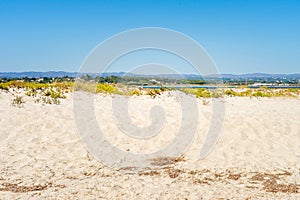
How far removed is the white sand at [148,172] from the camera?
208 inches

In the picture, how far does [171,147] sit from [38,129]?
10.4 ft

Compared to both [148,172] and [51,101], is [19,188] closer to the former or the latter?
[148,172]

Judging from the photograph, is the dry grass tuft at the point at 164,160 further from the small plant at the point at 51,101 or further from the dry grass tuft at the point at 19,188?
the small plant at the point at 51,101

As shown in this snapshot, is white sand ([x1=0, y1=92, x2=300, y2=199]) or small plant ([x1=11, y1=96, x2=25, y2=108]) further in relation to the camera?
small plant ([x1=11, y1=96, x2=25, y2=108])

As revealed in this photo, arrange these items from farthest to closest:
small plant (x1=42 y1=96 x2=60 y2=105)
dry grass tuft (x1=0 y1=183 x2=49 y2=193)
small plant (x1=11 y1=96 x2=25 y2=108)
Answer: small plant (x1=42 y1=96 x2=60 y2=105), small plant (x1=11 y1=96 x2=25 y2=108), dry grass tuft (x1=0 y1=183 x2=49 y2=193)

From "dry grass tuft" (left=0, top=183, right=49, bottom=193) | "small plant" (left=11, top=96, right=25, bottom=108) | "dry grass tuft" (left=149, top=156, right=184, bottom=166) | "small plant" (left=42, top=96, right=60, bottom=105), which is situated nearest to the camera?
"dry grass tuft" (left=0, top=183, right=49, bottom=193)

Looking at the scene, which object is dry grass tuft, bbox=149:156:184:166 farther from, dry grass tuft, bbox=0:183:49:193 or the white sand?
dry grass tuft, bbox=0:183:49:193

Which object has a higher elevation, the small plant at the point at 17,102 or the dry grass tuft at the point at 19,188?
the small plant at the point at 17,102

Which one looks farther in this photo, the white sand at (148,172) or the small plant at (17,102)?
the small plant at (17,102)

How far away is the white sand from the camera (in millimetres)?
5277

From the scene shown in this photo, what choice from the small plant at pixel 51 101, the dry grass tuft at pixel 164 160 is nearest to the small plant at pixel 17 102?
the small plant at pixel 51 101

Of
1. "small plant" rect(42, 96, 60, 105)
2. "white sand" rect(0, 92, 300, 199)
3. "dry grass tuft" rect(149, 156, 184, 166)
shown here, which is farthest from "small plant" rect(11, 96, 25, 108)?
"dry grass tuft" rect(149, 156, 184, 166)

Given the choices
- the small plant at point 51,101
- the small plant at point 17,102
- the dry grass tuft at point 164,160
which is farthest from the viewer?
the small plant at point 51,101

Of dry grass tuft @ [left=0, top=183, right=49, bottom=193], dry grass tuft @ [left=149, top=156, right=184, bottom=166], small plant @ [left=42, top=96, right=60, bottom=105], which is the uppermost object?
small plant @ [left=42, top=96, right=60, bottom=105]
